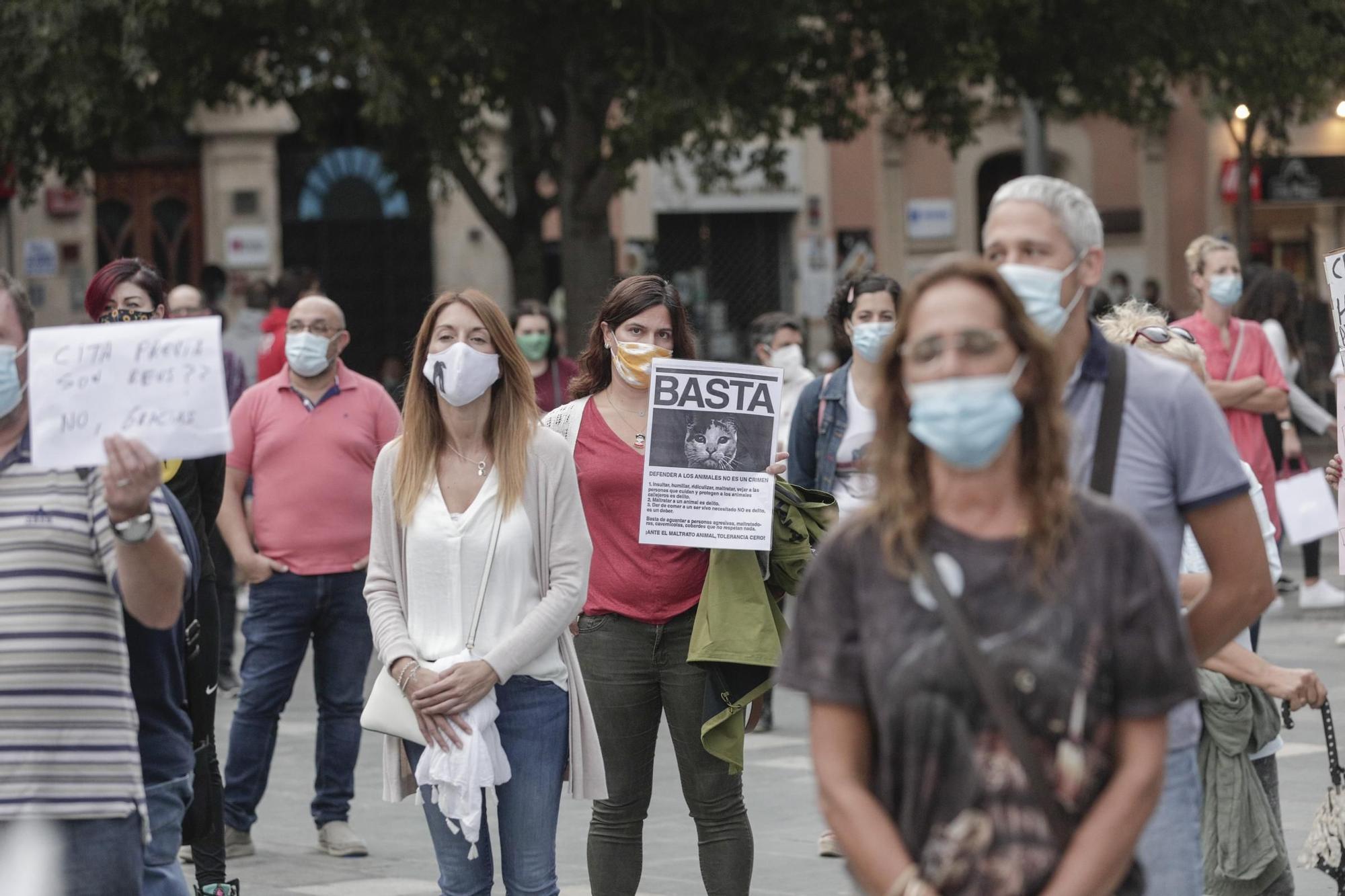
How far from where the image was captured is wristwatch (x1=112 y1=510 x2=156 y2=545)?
3777 mm

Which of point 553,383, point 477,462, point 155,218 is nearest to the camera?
point 477,462

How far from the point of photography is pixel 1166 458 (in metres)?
3.79

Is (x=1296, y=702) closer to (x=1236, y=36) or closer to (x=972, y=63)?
(x=972, y=63)

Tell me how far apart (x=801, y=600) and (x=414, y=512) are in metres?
2.47

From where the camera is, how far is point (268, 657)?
812cm

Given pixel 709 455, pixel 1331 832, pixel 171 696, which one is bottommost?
pixel 1331 832

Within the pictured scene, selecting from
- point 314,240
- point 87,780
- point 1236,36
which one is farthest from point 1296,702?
point 314,240

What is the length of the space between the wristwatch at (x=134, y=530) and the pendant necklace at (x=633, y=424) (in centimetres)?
268

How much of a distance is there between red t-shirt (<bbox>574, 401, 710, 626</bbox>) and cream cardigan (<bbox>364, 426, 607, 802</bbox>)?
468 mm

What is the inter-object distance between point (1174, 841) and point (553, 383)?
294 inches

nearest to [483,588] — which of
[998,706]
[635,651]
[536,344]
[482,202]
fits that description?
[635,651]

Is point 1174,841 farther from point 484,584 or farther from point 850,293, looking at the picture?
point 850,293

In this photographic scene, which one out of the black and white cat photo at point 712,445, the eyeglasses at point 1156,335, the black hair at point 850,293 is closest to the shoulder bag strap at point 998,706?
the eyeglasses at point 1156,335

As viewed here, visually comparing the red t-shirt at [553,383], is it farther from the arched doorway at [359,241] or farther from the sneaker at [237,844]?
the arched doorway at [359,241]
